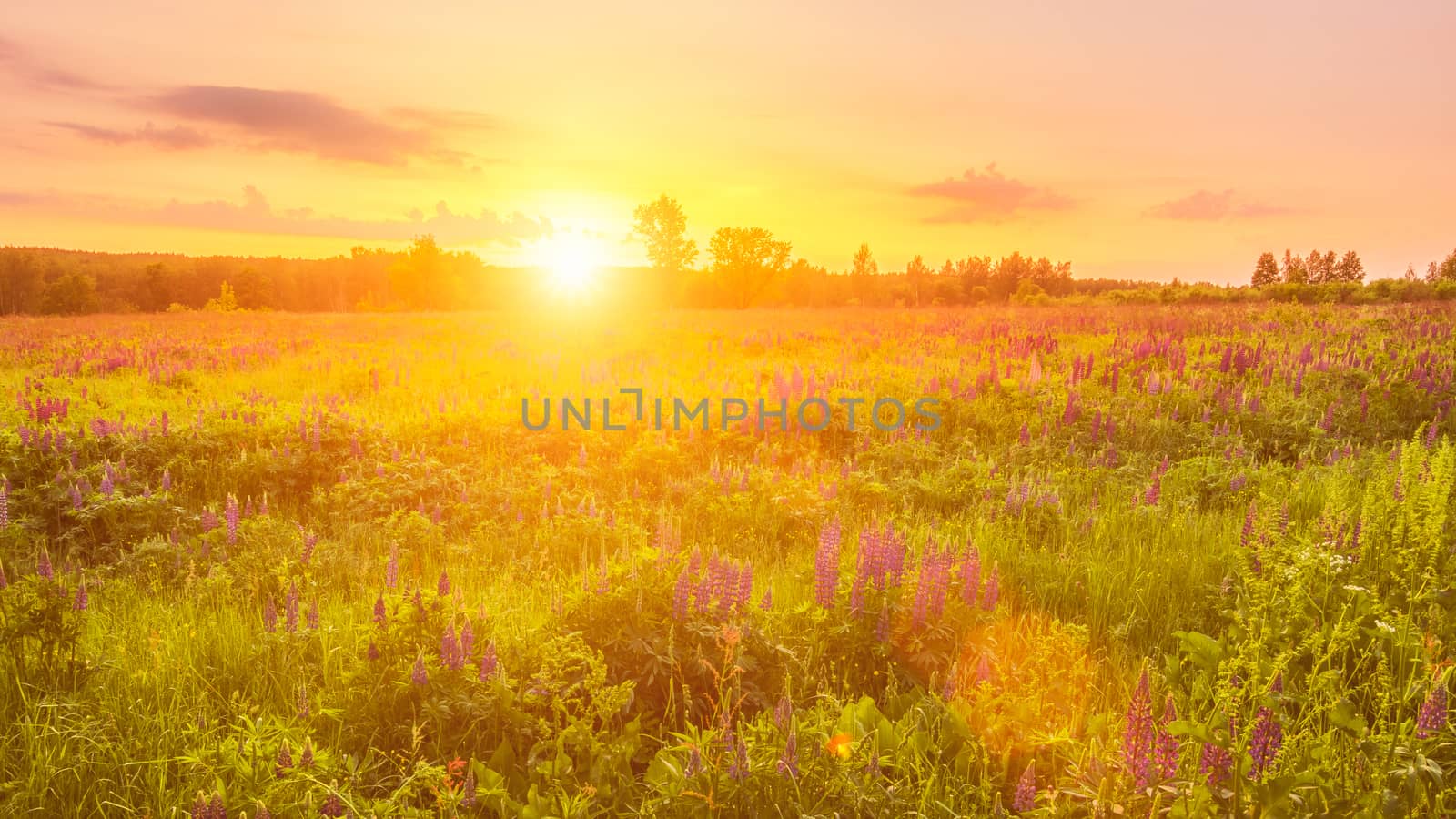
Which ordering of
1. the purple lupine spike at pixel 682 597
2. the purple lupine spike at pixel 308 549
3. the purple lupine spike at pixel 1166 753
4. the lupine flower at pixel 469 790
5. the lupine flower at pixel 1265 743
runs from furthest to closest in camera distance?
1. the purple lupine spike at pixel 308 549
2. the purple lupine spike at pixel 682 597
3. the lupine flower at pixel 469 790
4. the lupine flower at pixel 1265 743
5. the purple lupine spike at pixel 1166 753

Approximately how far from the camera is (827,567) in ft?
13.2

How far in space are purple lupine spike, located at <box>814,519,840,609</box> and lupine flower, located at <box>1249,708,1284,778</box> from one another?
1940mm

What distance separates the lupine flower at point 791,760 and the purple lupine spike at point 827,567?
1.42 meters

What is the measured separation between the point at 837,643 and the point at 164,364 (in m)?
16.2

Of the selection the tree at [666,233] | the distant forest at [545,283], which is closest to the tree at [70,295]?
the distant forest at [545,283]

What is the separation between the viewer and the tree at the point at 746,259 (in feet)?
230

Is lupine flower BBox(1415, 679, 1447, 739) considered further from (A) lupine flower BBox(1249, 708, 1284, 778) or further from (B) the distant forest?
(B) the distant forest

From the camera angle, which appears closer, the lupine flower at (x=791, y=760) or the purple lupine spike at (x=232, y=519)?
the lupine flower at (x=791, y=760)

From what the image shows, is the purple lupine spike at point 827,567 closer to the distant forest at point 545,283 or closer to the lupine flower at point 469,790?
the lupine flower at point 469,790

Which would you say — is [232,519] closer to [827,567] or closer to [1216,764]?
[827,567]

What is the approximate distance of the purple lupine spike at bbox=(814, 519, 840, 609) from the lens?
13.1 ft

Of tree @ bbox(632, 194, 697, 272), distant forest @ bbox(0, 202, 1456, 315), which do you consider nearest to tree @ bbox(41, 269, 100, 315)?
distant forest @ bbox(0, 202, 1456, 315)

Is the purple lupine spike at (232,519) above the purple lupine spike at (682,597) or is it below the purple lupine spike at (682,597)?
below

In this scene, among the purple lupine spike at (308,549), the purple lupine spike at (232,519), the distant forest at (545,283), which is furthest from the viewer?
the distant forest at (545,283)
